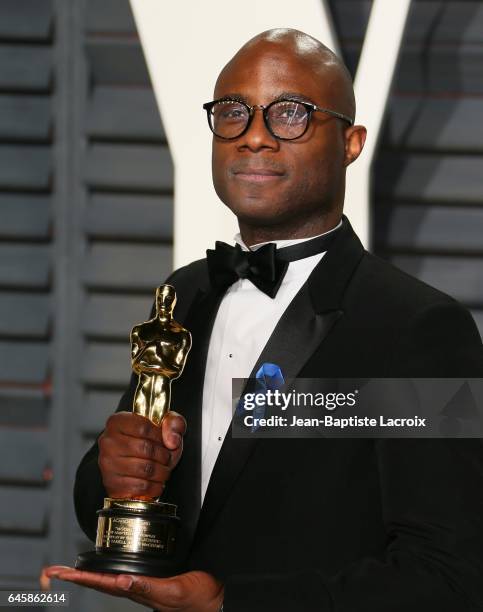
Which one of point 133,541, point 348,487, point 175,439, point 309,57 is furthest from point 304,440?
point 309,57

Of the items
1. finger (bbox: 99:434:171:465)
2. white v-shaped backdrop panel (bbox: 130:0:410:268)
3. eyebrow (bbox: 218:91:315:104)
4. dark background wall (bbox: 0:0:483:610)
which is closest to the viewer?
finger (bbox: 99:434:171:465)

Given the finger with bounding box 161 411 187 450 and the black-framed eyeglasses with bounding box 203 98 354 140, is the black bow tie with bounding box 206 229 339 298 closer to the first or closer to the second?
the black-framed eyeglasses with bounding box 203 98 354 140

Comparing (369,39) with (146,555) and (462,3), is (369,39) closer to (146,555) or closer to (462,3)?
(462,3)

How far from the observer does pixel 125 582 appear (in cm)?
155

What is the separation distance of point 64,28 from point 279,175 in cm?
266

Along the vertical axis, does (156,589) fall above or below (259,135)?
below

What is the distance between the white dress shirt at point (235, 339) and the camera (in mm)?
1837

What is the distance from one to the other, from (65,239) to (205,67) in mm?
1603

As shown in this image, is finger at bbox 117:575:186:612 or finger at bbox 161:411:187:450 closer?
finger at bbox 117:575:186:612

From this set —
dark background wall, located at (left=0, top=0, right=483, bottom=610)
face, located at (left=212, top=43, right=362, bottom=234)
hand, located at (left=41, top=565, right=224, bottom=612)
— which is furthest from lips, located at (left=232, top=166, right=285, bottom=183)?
dark background wall, located at (left=0, top=0, right=483, bottom=610)

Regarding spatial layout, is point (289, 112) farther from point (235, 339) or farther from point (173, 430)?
point (173, 430)

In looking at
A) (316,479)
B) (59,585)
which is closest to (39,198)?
(59,585)

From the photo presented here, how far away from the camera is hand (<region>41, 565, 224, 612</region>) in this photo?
1.55 m

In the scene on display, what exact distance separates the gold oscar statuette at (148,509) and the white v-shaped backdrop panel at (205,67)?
3.05ft
